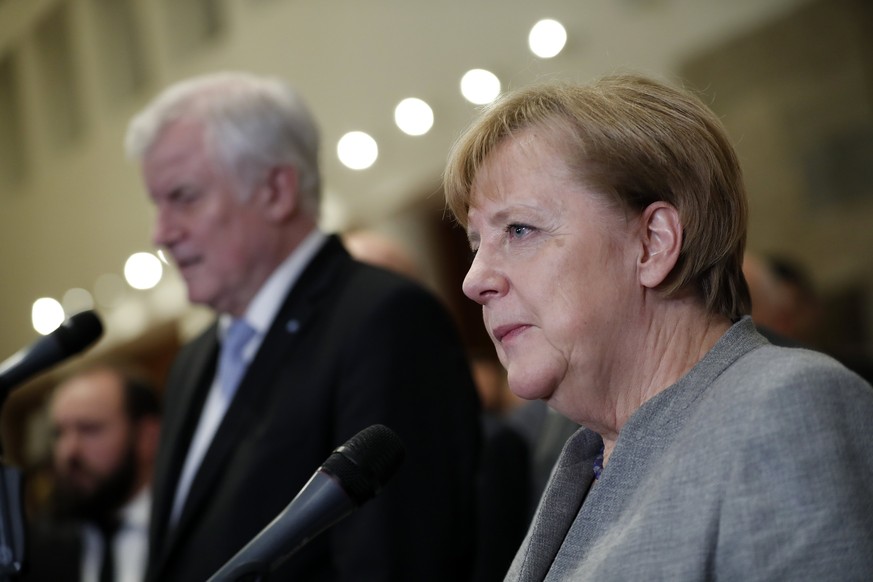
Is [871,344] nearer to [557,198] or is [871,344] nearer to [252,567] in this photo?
[557,198]

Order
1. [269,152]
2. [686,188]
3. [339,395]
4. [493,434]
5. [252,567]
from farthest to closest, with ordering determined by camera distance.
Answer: [493,434], [269,152], [339,395], [686,188], [252,567]

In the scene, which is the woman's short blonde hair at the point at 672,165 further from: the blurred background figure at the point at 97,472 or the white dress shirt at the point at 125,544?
the blurred background figure at the point at 97,472

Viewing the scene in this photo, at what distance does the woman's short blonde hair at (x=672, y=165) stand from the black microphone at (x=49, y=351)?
92 cm

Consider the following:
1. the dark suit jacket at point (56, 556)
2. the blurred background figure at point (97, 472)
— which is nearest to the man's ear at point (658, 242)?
the blurred background figure at point (97, 472)

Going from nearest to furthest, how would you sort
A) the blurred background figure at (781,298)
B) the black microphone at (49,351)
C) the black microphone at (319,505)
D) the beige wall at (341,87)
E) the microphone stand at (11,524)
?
the black microphone at (319,505) → the microphone stand at (11,524) → the black microphone at (49,351) → the blurred background figure at (781,298) → the beige wall at (341,87)

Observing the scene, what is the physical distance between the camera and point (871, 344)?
5898 mm

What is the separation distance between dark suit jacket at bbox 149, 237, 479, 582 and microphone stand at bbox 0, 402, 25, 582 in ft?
1.83

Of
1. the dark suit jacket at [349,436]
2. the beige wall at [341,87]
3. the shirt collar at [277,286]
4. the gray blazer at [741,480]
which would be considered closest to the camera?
the gray blazer at [741,480]

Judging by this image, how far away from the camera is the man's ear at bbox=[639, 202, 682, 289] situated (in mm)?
1620

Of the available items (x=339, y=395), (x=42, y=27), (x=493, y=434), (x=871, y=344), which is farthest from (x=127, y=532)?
(x=42, y=27)

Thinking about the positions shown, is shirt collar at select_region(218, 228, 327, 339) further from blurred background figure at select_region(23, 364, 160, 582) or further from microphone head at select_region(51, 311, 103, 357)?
blurred background figure at select_region(23, 364, 160, 582)

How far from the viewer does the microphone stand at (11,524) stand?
1.76m

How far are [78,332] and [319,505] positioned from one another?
0.84 meters

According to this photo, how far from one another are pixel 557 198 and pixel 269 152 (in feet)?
4.40
